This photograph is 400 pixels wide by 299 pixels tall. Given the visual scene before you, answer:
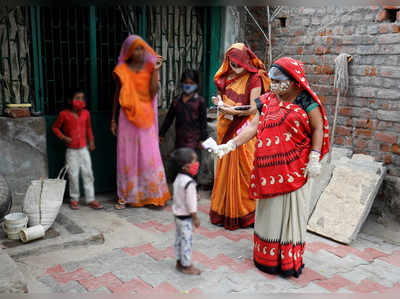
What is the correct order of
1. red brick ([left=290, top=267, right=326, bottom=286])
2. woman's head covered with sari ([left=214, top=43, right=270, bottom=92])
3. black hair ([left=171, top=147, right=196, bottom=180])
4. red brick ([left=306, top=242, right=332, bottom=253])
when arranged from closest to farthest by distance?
black hair ([left=171, top=147, right=196, bottom=180]) → red brick ([left=290, top=267, right=326, bottom=286]) → red brick ([left=306, top=242, right=332, bottom=253]) → woman's head covered with sari ([left=214, top=43, right=270, bottom=92])

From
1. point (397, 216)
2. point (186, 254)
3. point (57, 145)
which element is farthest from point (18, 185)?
point (397, 216)

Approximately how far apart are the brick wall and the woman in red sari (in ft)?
4.97

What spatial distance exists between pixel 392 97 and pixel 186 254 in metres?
2.69

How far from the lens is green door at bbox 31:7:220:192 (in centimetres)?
480

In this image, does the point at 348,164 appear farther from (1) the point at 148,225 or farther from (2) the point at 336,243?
(1) the point at 148,225

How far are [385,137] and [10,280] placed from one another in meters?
3.69

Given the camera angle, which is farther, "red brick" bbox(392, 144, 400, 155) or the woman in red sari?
"red brick" bbox(392, 144, 400, 155)

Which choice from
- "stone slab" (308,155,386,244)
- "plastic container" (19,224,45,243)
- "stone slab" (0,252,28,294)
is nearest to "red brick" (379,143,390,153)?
"stone slab" (308,155,386,244)

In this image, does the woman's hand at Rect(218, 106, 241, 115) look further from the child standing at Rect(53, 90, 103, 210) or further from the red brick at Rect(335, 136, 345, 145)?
the child standing at Rect(53, 90, 103, 210)

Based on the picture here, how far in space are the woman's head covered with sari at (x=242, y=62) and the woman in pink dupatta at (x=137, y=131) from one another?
2.50 feet

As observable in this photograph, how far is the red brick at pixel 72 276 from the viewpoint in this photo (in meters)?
3.17

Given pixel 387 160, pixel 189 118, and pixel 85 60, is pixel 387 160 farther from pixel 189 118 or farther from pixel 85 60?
pixel 85 60

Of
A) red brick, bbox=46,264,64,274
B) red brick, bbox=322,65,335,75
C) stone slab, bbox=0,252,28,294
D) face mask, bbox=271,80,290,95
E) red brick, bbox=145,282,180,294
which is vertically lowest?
red brick, bbox=46,264,64,274

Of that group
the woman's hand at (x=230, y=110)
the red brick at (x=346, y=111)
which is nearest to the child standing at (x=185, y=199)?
the woman's hand at (x=230, y=110)
